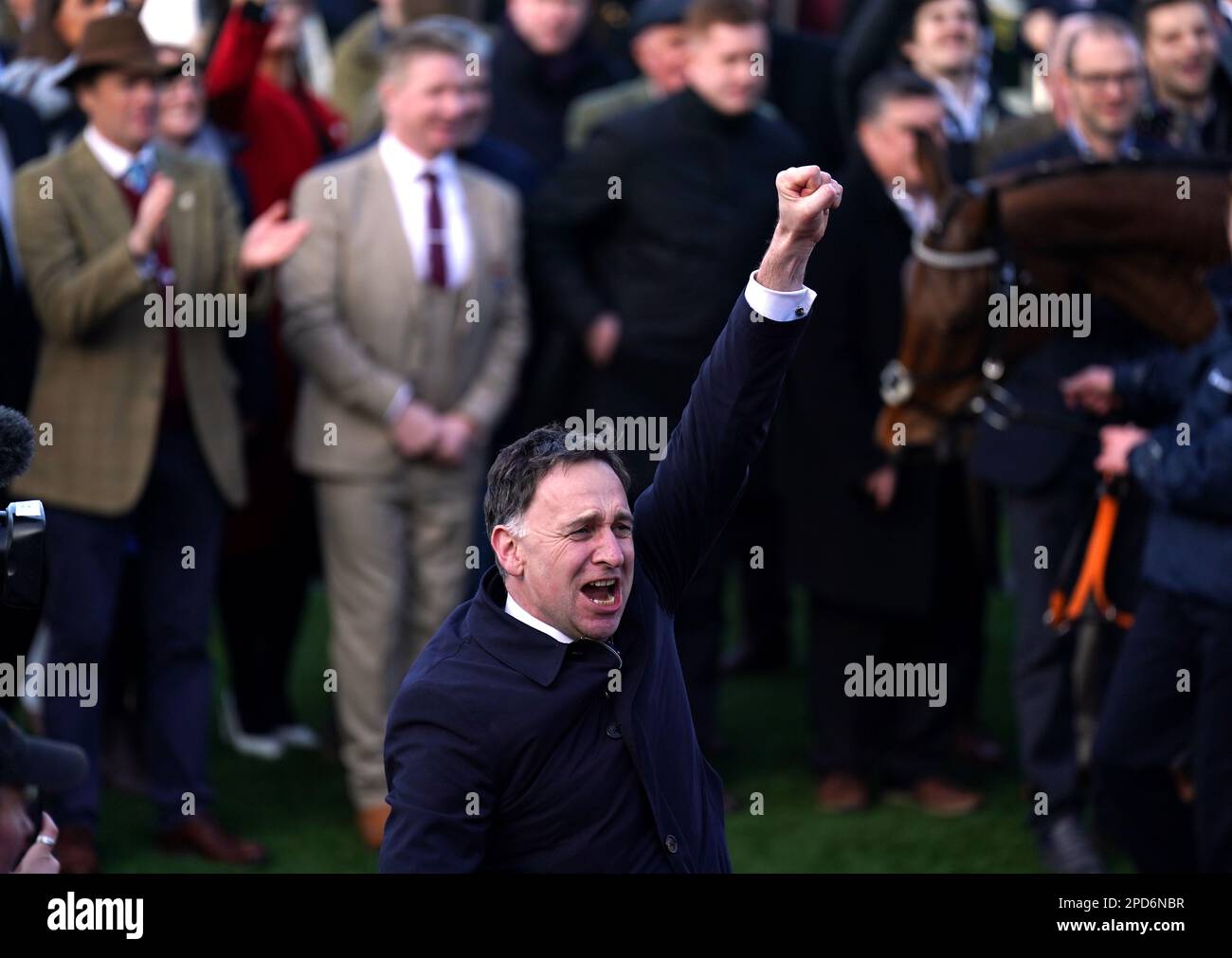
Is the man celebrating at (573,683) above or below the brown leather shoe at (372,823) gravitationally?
above

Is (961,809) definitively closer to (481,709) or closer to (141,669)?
(141,669)

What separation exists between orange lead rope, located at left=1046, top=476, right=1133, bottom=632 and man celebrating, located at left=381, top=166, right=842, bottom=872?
262cm

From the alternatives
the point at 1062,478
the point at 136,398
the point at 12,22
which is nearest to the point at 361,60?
the point at 12,22

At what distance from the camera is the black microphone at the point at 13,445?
3580 millimetres

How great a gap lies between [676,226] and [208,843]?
250cm

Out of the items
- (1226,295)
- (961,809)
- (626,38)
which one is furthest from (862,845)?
(626,38)

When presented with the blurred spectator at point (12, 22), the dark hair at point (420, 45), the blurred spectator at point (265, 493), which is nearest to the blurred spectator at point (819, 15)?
the blurred spectator at point (265, 493)

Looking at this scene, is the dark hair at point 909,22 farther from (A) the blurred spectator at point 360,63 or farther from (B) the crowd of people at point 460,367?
(A) the blurred spectator at point 360,63

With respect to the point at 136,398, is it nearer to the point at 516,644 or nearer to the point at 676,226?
the point at 676,226

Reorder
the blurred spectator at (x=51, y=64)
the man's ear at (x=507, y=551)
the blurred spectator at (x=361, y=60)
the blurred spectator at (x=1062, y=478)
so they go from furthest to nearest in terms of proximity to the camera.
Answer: the blurred spectator at (x=361, y=60), the blurred spectator at (x=51, y=64), the blurred spectator at (x=1062, y=478), the man's ear at (x=507, y=551)

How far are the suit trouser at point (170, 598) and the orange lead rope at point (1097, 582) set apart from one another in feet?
8.43

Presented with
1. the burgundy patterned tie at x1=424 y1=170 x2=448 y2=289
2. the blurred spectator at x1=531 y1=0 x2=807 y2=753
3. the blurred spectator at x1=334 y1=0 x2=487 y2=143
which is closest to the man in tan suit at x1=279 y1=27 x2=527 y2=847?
the burgundy patterned tie at x1=424 y1=170 x2=448 y2=289

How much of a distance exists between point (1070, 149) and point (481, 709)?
150 inches

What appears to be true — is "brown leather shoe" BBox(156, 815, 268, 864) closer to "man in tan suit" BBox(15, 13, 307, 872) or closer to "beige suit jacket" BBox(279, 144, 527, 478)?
"man in tan suit" BBox(15, 13, 307, 872)
